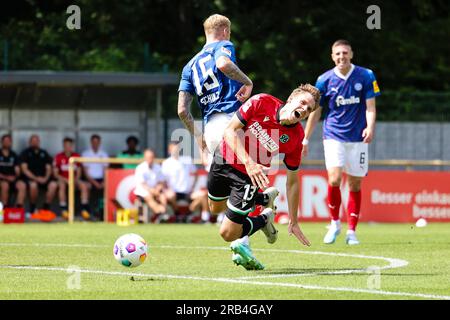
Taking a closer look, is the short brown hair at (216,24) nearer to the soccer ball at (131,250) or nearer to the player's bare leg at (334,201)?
the soccer ball at (131,250)

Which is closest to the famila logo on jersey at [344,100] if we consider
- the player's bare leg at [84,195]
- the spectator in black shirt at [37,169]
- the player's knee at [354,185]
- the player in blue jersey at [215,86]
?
the player's knee at [354,185]

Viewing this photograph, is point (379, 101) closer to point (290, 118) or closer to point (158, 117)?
point (158, 117)

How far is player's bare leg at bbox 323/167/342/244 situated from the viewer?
13.5 m

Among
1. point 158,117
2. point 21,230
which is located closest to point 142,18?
point 158,117

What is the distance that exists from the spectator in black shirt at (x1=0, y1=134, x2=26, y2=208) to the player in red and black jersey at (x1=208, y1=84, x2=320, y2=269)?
12.3 meters

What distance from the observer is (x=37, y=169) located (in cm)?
2216

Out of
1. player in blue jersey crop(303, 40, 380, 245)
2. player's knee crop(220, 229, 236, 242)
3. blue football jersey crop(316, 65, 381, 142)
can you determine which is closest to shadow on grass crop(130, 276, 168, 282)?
player's knee crop(220, 229, 236, 242)

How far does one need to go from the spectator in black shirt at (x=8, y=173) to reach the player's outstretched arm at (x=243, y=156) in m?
13.1

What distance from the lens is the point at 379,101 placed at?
26266mm

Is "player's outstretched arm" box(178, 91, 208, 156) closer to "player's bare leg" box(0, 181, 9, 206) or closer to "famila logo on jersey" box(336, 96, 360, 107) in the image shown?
"famila logo on jersey" box(336, 96, 360, 107)

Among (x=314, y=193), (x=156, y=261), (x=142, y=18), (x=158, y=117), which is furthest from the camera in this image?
(x=142, y=18)

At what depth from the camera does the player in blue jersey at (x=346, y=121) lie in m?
13.8

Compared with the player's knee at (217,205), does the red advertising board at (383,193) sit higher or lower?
lower

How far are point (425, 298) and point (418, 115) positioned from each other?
18.9 m
